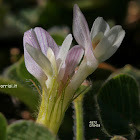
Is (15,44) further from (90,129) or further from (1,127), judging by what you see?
(1,127)

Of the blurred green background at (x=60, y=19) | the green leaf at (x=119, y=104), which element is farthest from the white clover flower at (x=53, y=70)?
the blurred green background at (x=60, y=19)

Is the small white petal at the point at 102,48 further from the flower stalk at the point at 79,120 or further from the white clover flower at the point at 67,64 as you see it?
the flower stalk at the point at 79,120

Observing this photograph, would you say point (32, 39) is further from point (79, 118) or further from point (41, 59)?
point (79, 118)

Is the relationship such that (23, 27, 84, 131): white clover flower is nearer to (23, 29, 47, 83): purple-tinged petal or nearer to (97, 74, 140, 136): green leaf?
(23, 29, 47, 83): purple-tinged petal

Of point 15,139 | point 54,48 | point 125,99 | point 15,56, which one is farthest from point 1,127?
point 15,56

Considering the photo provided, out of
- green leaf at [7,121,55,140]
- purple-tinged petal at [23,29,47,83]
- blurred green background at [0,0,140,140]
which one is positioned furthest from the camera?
blurred green background at [0,0,140,140]

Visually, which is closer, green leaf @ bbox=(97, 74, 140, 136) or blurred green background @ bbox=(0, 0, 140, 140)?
green leaf @ bbox=(97, 74, 140, 136)

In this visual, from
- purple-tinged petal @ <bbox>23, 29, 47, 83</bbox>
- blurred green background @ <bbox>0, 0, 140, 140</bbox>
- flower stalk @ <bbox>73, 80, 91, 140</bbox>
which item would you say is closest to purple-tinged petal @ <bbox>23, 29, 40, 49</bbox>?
purple-tinged petal @ <bbox>23, 29, 47, 83</bbox>

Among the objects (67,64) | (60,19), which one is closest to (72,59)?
(67,64)
